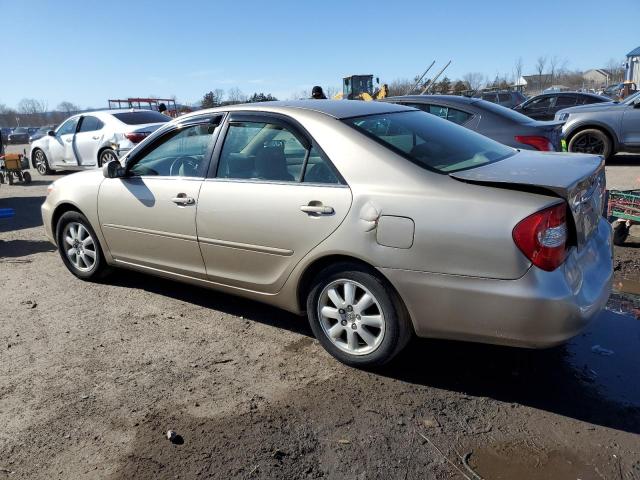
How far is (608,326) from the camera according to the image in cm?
400

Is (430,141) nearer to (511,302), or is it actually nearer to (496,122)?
(511,302)

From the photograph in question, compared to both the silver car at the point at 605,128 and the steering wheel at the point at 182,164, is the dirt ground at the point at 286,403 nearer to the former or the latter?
the steering wheel at the point at 182,164

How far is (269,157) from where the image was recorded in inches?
148

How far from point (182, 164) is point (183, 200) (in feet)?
1.31

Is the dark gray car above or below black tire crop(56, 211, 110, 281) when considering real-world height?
above

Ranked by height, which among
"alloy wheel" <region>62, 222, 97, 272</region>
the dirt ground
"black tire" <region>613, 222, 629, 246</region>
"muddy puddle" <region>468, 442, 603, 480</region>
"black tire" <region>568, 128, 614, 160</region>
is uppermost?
"black tire" <region>568, 128, 614, 160</region>

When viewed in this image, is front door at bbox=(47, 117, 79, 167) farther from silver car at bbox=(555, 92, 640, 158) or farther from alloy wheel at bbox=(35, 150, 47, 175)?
silver car at bbox=(555, 92, 640, 158)

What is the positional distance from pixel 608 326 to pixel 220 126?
3247mm

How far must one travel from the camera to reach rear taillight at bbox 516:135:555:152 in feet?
22.3

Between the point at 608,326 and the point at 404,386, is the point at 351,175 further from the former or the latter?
the point at 608,326

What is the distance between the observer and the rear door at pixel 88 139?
Result: 1194 centimetres

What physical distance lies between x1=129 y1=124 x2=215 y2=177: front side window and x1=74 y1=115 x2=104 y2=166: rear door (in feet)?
26.8

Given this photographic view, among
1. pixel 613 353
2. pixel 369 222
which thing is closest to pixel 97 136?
pixel 369 222

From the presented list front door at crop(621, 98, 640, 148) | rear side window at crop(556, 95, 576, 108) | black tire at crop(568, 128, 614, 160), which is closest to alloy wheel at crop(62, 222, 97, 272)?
black tire at crop(568, 128, 614, 160)
